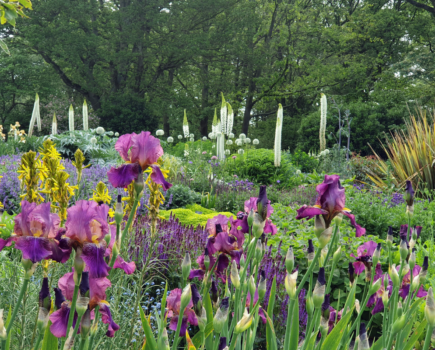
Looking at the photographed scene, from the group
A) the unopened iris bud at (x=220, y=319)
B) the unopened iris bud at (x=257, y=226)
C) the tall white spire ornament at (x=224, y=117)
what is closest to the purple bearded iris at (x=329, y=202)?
the unopened iris bud at (x=257, y=226)

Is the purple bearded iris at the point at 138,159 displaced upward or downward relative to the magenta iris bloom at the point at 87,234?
upward

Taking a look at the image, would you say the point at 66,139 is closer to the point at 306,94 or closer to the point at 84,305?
the point at 84,305

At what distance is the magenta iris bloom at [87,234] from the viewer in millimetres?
833

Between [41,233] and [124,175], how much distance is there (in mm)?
309

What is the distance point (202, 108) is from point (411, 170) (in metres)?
15.4

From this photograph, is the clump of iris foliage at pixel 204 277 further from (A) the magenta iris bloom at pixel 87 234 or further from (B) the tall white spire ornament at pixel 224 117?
(B) the tall white spire ornament at pixel 224 117

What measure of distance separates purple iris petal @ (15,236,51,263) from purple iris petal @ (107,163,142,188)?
0.96 feet

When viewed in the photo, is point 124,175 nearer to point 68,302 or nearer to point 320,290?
point 68,302

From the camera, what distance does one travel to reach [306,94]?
20281 mm

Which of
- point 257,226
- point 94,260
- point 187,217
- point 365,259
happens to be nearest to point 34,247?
point 94,260

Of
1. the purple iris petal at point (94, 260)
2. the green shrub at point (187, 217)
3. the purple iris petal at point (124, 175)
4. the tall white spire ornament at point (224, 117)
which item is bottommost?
the green shrub at point (187, 217)

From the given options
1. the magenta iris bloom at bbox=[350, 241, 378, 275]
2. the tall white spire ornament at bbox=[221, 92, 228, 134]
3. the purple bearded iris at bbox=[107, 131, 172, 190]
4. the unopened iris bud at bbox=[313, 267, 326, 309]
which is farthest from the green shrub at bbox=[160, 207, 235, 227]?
the tall white spire ornament at bbox=[221, 92, 228, 134]

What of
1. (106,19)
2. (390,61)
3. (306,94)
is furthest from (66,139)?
(390,61)

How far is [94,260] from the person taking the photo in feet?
2.74
